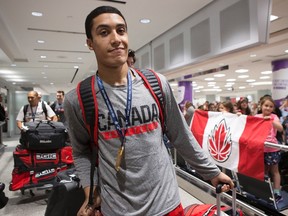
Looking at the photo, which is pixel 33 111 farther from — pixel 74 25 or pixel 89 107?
pixel 89 107

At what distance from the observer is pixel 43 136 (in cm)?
395

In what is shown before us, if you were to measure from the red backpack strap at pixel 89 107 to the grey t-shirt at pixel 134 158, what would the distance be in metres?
0.02

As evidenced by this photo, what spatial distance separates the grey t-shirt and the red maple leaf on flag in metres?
2.48

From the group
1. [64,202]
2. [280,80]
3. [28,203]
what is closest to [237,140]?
[64,202]

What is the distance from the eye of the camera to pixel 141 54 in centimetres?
855

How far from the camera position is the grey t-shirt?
101 cm

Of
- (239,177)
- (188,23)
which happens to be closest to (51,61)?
(188,23)

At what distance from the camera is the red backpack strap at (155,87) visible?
1.11 meters

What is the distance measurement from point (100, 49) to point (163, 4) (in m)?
4.07

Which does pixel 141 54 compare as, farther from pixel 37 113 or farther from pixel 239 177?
pixel 239 177

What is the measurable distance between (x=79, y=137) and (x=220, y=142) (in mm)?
2773

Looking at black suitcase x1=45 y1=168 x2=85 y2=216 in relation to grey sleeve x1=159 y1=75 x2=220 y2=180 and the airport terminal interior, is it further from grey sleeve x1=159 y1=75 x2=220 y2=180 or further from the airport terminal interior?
grey sleeve x1=159 y1=75 x2=220 y2=180

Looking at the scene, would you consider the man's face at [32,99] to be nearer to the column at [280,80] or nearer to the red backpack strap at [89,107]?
the red backpack strap at [89,107]

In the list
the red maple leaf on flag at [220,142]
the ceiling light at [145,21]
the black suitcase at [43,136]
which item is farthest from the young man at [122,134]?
the ceiling light at [145,21]
